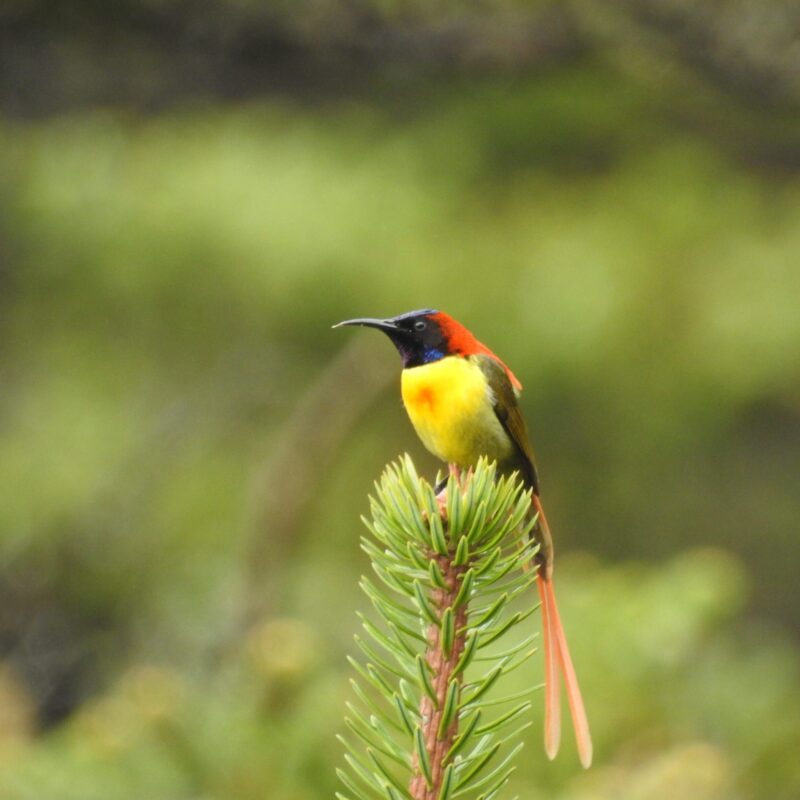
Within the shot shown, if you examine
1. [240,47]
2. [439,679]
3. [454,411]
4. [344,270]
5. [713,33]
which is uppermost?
[240,47]

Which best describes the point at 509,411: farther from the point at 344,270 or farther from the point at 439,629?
A: the point at 344,270

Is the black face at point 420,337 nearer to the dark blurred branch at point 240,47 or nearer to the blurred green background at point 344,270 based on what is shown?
the blurred green background at point 344,270

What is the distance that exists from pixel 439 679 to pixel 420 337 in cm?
58

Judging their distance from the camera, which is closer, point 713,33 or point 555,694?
point 555,694

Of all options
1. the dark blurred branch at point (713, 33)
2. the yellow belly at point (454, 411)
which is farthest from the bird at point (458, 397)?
the dark blurred branch at point (713, 33)

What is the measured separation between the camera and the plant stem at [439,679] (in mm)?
566

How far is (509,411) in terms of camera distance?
1.17m

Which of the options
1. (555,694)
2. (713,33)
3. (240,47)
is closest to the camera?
(555,694)

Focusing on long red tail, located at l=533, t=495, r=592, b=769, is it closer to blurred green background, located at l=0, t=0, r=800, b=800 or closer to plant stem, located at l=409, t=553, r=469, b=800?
plant stem, located at l=409, t=553, r=469, b=800

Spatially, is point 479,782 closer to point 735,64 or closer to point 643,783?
point 643,783

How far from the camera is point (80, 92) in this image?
3.96 metres

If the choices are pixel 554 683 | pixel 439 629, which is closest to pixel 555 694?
pixel 554 683

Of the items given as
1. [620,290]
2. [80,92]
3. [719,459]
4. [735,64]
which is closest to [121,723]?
[735,64]

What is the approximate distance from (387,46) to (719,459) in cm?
193
